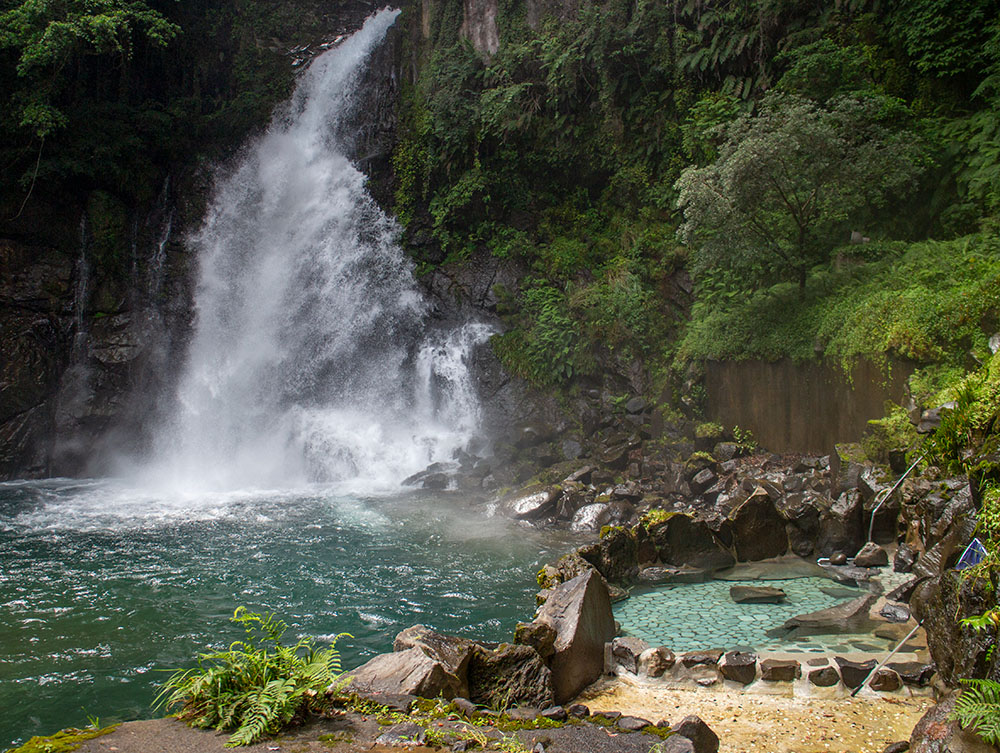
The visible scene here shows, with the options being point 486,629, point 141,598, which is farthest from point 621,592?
point 141,598

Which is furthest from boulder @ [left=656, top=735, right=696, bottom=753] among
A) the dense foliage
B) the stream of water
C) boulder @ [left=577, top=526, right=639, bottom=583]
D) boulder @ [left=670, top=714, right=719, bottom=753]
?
the dense foliage

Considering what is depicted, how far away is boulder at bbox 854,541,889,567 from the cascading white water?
10530 millimetres

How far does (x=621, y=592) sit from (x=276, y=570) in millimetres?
5180

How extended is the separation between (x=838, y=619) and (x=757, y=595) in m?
1.14

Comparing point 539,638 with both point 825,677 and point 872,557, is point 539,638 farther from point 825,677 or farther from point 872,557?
point 872,557

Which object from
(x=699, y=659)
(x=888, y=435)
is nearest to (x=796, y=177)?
(x=888, y=435)

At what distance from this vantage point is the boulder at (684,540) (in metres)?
9.62

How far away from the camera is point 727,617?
24.9 ft

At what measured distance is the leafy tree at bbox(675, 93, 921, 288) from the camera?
39.2 feet

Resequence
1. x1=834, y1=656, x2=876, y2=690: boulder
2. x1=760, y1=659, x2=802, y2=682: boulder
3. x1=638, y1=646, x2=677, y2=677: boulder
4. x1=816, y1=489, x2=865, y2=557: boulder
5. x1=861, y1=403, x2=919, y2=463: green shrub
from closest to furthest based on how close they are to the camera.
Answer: x1=834, y1=656, x2=876, y2=690: boulder
x1=760, y1=659, x2=802, y2=682: boulder
x1=638, y1=646, x2=677, y2=677: boulder
x1=816, y1=489, x2=865, y2=557: boulder
x1=861, y1=403, x2=919, y2=463: green shrub

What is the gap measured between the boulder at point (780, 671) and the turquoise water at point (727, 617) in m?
0.82

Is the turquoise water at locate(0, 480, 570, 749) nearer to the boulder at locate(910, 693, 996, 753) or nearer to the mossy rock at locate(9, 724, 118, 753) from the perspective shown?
the mossy rock at locate(9, 724, 118, 753)

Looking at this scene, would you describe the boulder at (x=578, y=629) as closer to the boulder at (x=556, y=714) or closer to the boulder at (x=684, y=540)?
the boulder at (x=556, y=714)

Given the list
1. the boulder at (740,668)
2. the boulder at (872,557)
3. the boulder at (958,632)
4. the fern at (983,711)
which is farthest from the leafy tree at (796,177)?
the fern at (983,711)
